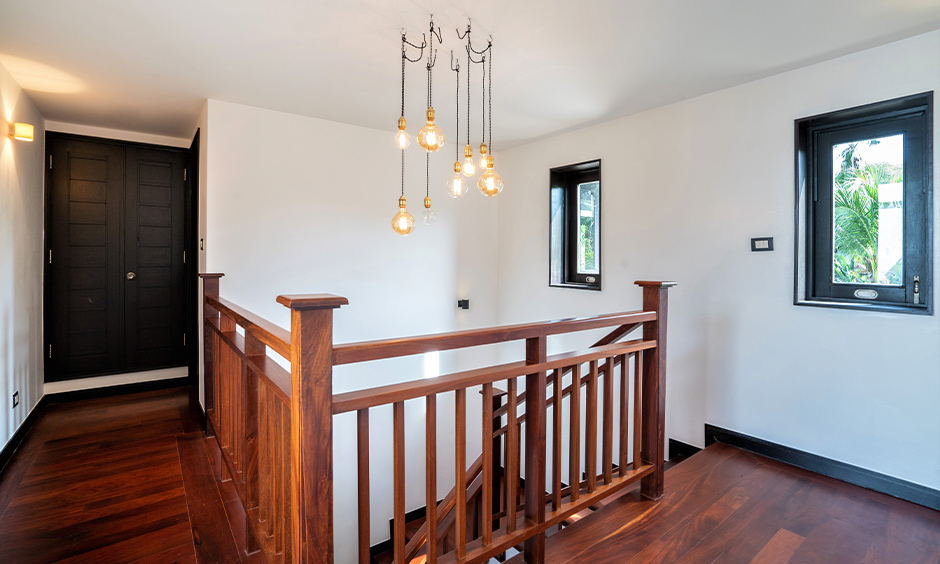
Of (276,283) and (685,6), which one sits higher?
(685,6)

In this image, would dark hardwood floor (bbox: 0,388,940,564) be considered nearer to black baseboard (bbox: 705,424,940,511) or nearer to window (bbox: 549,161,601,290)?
black baseboard (bbox: 705,424,940,511)

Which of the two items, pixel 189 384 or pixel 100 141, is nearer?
pixel 100 141

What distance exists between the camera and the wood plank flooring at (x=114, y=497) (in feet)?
6.06

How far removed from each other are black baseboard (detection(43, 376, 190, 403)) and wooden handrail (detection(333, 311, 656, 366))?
13.9ft

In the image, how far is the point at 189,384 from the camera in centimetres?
448

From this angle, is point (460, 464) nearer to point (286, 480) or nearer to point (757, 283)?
point (286, 480)

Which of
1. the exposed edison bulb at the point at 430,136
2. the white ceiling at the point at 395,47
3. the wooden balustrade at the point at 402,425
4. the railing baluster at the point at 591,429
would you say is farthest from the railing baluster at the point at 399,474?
the white ceiling at the point at 395,47

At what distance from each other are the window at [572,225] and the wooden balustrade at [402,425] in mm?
2081

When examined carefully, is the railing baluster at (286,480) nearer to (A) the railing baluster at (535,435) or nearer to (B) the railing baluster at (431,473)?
(B) the railing baluster at (431,473)

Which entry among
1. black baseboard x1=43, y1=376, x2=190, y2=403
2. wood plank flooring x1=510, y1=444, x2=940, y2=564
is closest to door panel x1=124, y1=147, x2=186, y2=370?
black baseboard x1=43, y1=376, x2=190, y2=403

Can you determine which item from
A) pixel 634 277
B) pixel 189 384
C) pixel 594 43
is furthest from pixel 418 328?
pixel 594 43

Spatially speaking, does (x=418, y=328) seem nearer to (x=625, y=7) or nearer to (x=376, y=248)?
(x=376, y=248)

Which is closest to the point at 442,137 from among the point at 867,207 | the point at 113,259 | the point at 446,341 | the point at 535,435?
the point at 446,341

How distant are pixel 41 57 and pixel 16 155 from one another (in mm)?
780
